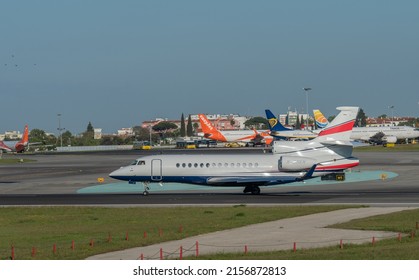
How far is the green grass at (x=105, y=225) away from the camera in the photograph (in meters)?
36.7

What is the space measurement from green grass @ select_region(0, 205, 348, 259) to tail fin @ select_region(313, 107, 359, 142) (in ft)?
41.3

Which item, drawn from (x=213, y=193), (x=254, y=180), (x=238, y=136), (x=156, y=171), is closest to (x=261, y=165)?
(x=254, y=180)

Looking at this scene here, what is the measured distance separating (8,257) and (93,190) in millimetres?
37357

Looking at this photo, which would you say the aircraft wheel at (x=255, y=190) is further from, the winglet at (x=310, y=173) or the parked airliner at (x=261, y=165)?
the winglet at (x=310, y=173)

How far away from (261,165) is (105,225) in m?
20.0

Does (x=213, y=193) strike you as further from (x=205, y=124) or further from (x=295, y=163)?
(x=205, y=124)

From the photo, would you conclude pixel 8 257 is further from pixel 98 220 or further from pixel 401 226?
pixel 401 226

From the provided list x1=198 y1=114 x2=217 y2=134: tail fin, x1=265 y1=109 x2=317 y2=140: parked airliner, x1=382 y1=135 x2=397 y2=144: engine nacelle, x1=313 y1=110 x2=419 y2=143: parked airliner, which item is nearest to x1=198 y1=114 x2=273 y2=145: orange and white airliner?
x1=198 y1=114 x2=217 y2=134: tail fin

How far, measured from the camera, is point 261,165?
62156mm

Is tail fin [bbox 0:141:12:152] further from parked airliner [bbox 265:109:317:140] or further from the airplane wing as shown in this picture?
the airplane wing

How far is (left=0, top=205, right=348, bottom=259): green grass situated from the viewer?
120 feet

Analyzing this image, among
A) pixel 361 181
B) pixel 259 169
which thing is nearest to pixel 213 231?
pixel 259 169

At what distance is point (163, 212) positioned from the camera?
5053 cm

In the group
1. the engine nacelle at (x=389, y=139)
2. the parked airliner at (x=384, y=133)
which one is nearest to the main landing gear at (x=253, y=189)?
the parked airliner at (x=384, y=133)
